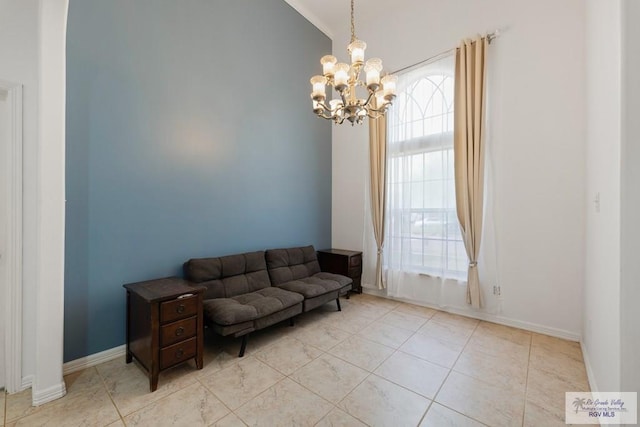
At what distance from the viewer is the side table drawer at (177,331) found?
2.03 meters

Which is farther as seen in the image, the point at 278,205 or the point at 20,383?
the point at 278,205

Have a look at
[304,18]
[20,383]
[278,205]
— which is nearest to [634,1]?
[278,205]

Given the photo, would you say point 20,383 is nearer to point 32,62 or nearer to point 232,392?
point 232,392

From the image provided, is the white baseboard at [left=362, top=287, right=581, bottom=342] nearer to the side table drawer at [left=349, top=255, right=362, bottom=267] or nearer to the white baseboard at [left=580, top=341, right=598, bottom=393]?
the white baseboard at [left=580, top=341, right=598, bottom=393]

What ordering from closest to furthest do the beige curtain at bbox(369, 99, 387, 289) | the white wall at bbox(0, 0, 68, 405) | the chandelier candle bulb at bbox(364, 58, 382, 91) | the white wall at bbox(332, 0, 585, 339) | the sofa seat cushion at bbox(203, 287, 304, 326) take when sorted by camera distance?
the white wall at bbox(0, 0, 68, 405), the chandelier candle bulb at bbox(364, 58, 382, 91), the sofa seat cushion at bbox(203, 287, 304, 326), the white wall at bbox(332, 0, 585, 339), the beige curtain at bbox(369, 99, 387, 289)

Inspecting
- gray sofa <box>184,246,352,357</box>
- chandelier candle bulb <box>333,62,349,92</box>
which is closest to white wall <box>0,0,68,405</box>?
gray sofa <box>184,246,352,357</box>

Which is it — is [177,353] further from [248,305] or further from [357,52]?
[357,52]

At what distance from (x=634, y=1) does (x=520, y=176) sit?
6.61 ft

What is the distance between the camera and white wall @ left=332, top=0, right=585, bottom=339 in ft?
8.90

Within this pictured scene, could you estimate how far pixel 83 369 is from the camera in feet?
7.29

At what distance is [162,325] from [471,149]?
12.0 feet

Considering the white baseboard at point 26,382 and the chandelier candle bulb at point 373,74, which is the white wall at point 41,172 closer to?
the white baseboard at point 26,382

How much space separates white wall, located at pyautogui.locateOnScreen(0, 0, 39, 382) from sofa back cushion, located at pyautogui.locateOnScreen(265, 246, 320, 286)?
83.8 inches

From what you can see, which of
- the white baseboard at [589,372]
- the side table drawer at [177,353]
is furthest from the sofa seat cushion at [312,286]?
the white baseboard at [589,372]
